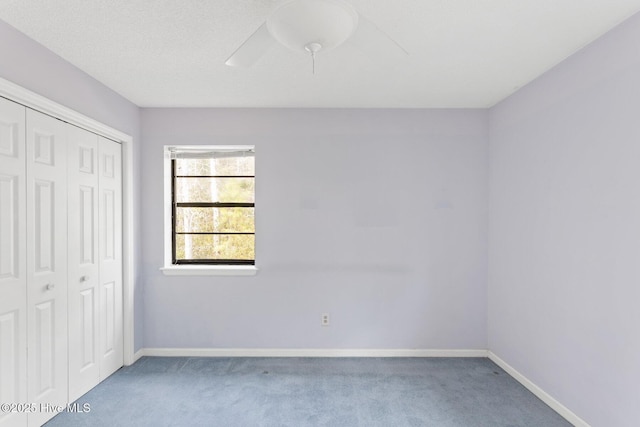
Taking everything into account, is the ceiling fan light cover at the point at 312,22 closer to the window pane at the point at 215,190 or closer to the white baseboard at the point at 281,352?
the window pane at the point at 215,190

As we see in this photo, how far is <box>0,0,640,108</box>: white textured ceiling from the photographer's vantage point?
1697 mm

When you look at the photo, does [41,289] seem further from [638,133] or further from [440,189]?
[638,133]

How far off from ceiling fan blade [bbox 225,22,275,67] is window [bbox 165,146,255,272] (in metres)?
1.85

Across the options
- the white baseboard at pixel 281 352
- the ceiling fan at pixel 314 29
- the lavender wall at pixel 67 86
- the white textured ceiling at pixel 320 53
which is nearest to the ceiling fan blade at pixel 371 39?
the ceiling fan at pixel 314 29

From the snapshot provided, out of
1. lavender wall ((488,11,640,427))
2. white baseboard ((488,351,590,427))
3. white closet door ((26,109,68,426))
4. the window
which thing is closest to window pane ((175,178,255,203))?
the window

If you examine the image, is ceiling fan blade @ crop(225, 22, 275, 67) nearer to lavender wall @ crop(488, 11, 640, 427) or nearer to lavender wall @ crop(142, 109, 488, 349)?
lavender wall @ crop(142, 109, 488, 349)

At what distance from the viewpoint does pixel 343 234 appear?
322 cm

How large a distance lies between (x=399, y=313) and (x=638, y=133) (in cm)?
222

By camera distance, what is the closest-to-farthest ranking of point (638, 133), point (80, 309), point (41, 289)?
1. point (638, 133)
2. point (41, 289)
3. point (80, 309)

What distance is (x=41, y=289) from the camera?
2.08 meters

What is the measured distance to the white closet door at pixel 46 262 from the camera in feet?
6.63

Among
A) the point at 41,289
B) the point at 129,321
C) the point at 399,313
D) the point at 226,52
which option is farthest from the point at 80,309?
the point at 399,313

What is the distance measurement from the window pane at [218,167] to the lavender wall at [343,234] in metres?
0.24

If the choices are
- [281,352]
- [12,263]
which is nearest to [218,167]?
[12,263]
